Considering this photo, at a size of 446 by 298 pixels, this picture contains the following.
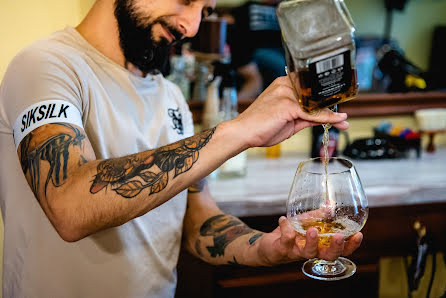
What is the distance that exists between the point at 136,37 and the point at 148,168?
17.7 inches

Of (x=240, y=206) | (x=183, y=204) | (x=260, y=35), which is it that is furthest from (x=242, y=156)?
(x=260, y=35)

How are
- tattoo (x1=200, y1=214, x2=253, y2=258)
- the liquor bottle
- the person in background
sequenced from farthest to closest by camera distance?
1. the person in background
2. tattoo (x1=200, y1=214, x2=253, y2=258)
3. the liquor bottle

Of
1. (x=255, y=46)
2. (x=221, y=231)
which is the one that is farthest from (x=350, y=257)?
(x=255, y=46)

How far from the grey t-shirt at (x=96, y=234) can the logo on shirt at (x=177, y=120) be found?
0.08 metres

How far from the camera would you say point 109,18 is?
119cm

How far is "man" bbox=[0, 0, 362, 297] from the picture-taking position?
859 millimetres

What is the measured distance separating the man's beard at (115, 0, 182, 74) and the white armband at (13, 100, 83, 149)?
321mm

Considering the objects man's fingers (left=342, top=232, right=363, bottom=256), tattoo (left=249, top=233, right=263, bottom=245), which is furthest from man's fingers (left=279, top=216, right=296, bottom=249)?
tattoo (left=249, top=233, right=263, bottom=245)

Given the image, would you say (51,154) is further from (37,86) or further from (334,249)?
(334,249)

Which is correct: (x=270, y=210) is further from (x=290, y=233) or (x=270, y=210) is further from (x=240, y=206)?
(x=290, y=233)

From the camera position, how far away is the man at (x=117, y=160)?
33.8 inches

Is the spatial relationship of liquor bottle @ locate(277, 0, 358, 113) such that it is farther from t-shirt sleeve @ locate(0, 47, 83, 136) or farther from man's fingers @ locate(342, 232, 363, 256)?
t-shirt sleeve @ locate(0, 47, 83, 136)

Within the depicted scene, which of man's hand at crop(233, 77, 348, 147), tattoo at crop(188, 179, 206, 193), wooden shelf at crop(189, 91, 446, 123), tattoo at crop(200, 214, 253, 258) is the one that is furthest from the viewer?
wooden shelf at crop(189, 91, 446, 123)

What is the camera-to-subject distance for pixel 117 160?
2.90 feet
